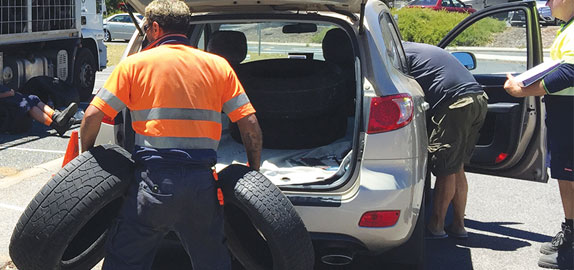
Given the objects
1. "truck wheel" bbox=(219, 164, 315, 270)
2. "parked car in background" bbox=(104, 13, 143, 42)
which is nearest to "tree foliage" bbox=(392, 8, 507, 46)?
"parked car in background" bbox=(104, 13, 143, 42)

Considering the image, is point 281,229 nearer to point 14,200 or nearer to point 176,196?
point 176,196

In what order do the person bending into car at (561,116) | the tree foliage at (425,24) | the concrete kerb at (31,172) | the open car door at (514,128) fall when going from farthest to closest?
1. the tree foliage at (425,24)
2. the concrete kerb at (31,172)
3. the open car door at (514,128)
4. the person bending into car at (561,116)

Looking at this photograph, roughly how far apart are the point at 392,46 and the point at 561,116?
4.40 feet

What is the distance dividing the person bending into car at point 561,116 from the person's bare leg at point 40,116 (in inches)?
234

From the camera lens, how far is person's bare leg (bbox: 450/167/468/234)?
5371 millimetres

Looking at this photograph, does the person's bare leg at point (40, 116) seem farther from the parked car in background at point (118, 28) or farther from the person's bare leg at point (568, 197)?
the parked car in background at point (118, 28)

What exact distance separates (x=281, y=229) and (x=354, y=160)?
2.15 ft

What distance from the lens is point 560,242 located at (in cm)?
496

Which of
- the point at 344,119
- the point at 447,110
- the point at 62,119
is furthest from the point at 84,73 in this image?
the point at 447,110

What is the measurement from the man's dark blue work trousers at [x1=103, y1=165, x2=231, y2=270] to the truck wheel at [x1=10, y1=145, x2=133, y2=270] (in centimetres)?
11

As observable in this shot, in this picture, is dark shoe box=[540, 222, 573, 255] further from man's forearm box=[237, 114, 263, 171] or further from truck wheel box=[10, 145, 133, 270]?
truck wheel box=[10, 145, 133, 270]

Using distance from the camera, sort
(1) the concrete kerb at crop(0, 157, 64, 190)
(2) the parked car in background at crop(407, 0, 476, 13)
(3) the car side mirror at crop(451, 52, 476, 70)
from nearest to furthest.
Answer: (3) the car side mirror at crop(451, 52, 476, 70), (1) the concrete kerb at crop(0, 157, 64, 190), (2) the parked car in background at crop(407, 0, 476, 13)

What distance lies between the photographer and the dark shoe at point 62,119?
8698 millimetres

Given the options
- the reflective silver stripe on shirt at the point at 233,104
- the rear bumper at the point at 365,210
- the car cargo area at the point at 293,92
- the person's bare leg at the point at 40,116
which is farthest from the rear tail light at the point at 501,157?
the person's bare leg at the point at 40,116
